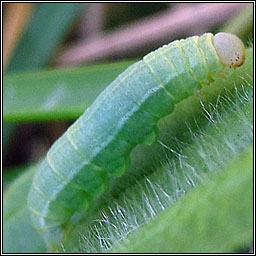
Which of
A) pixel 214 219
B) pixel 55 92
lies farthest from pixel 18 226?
pixel 214 219

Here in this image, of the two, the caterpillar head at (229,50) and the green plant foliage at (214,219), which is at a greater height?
the caterpillar head at (229,50)

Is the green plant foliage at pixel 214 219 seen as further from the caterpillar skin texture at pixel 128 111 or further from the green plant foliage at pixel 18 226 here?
the green plant foliage at pixel 18 226

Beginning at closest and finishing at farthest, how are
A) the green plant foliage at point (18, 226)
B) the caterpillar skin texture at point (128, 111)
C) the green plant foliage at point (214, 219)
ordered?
1. the green plant foliage at point (214, 219)
2. the caterpillar skin texture at point (128, 111)
3. the green plant foliage at point (18, 226)

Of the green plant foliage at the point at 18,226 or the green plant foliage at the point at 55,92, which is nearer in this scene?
the green plant foliage at the point at 18,226

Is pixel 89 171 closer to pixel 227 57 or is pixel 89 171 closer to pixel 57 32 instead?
pixel 227 57

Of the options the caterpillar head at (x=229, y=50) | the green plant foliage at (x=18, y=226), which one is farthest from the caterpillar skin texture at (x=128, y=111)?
the green plant foliage at (x=18, y=226)

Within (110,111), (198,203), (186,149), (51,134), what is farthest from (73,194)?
(51,134)

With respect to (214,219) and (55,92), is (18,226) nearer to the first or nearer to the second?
(55,92)

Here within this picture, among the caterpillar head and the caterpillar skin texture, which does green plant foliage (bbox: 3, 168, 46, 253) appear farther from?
the caterpillar head
